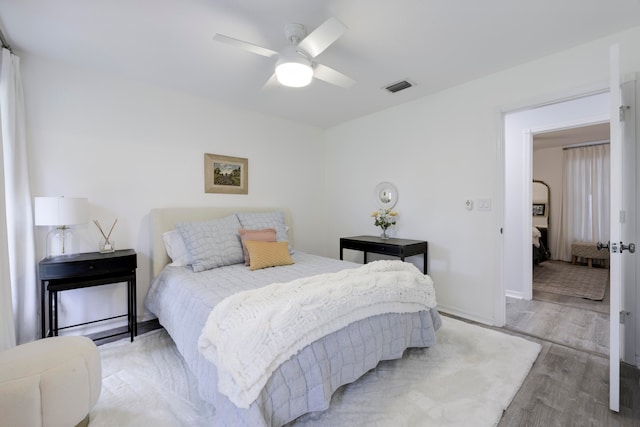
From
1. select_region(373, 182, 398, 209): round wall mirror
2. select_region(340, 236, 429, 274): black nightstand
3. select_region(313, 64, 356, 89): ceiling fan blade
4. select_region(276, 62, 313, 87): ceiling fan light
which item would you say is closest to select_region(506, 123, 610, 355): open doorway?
select_region(340, 236, 429, 274): black nightstand

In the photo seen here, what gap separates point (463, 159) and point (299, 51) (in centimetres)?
211

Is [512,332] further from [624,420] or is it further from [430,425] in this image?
[430,425]

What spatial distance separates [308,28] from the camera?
6.61 feet

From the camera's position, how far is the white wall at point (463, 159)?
2.42 m

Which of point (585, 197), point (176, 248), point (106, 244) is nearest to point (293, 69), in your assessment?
point (176, 248)

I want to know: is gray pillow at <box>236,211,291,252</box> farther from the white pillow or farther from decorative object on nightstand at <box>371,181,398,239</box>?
decorative object on nightstand at <box>371,181,398,239</box>

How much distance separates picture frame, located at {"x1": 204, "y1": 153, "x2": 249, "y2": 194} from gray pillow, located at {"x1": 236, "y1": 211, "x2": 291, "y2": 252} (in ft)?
1.52

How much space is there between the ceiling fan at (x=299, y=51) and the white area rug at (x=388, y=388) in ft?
7.17

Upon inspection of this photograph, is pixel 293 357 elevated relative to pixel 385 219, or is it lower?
lower

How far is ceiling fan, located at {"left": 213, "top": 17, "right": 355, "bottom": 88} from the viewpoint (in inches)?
68.2

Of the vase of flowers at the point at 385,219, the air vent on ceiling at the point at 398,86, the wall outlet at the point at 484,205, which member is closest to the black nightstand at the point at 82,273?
the vase of flowers at the point at 385,219

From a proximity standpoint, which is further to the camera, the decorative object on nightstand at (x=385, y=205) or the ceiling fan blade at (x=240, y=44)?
the decorative object on nightstand at (x=385, y=205)

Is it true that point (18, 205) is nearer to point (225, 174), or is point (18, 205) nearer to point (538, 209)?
point (225, 174)

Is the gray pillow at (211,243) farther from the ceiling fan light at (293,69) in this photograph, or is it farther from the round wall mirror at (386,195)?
the round wall mirror at (386,195)
